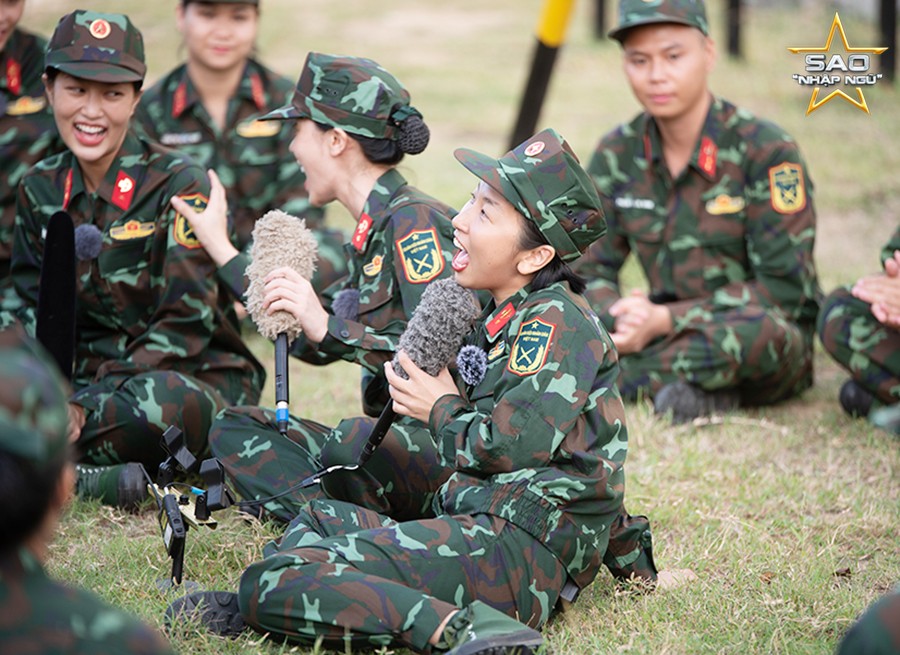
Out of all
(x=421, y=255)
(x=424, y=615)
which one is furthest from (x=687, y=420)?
(x=424, y=615)

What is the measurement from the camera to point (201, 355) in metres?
5.24

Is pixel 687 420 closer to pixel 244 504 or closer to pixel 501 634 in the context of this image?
pixel 244 504

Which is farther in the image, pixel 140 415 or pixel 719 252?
pixel 719 252

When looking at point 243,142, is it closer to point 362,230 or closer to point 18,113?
point 18,113

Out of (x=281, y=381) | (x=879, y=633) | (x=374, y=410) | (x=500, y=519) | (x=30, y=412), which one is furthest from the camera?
(x=374, y=410)

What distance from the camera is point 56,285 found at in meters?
4.41

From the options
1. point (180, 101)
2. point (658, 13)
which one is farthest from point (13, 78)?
point (658, 13)

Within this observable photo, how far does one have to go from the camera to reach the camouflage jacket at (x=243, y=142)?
703 centimetres

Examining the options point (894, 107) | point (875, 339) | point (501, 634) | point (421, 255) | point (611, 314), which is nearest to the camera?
point (501, 634)

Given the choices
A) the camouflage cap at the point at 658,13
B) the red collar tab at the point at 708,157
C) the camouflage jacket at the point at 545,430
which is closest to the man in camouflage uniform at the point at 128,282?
the camouflage jacket at the point at 545,430

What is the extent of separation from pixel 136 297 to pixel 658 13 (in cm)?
292

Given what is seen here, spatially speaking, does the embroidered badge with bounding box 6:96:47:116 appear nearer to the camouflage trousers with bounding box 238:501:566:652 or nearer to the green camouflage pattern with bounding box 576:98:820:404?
the green camouflage pattern with bounding box 576:98:820:404

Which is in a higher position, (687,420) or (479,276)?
(479,276)

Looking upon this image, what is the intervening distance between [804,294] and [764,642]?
3009 mm
